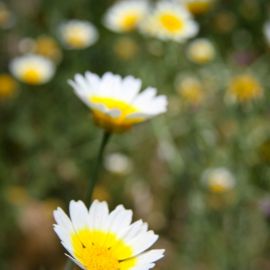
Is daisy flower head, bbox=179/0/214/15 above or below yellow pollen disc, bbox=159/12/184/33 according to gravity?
above

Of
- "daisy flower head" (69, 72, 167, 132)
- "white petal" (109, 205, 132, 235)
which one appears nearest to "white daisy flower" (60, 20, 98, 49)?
"daisy flower head" (69, 72, 167, 132)

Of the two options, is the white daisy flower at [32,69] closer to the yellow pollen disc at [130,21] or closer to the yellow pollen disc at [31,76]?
the yellow pollen disc at [31,76]

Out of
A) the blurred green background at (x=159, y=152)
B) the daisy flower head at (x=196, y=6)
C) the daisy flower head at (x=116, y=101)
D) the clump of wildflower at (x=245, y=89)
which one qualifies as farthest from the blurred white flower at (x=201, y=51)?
the daisy flower head at (x=116, y=101)

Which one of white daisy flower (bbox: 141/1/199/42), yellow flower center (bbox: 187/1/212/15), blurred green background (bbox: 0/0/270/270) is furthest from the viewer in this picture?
yellow flower center (bbox: 187/1/212/15)

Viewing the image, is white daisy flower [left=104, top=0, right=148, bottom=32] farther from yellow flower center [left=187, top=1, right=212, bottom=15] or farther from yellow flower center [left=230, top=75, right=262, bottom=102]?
yellow flower center [left=230, top=75, right=262, bottom=102]

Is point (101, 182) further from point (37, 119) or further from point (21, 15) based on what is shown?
point (21, 15)

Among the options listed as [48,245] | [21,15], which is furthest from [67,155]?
[21,15]
